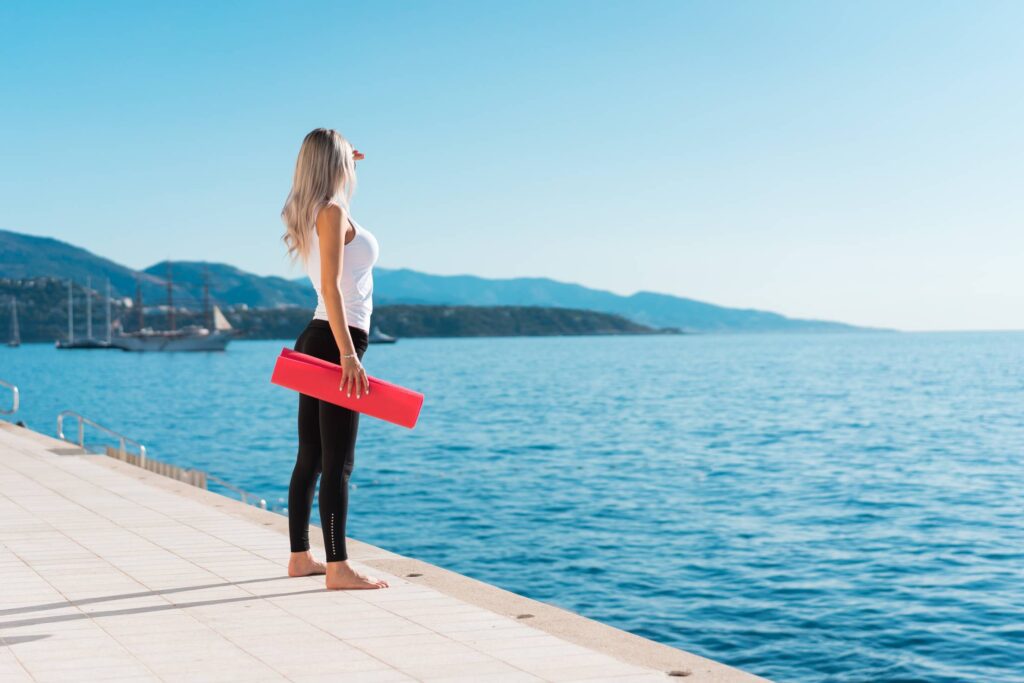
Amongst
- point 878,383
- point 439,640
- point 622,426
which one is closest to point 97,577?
point 439,640

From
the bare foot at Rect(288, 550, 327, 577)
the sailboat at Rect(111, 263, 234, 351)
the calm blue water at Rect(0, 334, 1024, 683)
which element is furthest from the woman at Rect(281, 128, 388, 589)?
the sailboat at Rect(111, 263, 234, 351)

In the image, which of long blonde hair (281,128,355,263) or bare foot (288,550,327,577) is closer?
long blonde hair (281,128,355,263)

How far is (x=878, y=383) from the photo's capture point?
7450 centimetres

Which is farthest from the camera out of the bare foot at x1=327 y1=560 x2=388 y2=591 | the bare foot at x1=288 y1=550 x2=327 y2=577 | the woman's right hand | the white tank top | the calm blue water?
the calm blue water

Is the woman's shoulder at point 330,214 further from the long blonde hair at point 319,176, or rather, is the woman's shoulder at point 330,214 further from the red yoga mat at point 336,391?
the red yoga mat at point 336,391

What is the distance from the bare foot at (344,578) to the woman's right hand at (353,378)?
1.00 meters

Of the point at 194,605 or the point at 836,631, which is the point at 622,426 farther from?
the point at 194,605

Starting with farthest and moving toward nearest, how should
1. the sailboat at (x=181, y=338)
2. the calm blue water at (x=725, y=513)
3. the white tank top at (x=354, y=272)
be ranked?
the sailboat at (x=181, y=338) → the calm blue water at (x=725, y=513) → the white tank top at (x=354, y=272)

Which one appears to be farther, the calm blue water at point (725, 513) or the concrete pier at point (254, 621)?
the calm blue water at point (725, 513)

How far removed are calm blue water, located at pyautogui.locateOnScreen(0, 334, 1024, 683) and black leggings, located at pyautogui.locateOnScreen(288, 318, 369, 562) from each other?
5.93m

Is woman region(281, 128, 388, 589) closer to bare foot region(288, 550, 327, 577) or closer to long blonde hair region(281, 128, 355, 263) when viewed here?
long blonde hair region(281, 128, 355, 263)

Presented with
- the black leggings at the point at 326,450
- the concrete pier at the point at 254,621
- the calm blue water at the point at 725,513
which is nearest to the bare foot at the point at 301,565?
the concrete pier at the point at 254,621

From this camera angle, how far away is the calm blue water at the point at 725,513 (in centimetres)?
1133

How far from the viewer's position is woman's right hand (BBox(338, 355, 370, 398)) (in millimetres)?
5133
